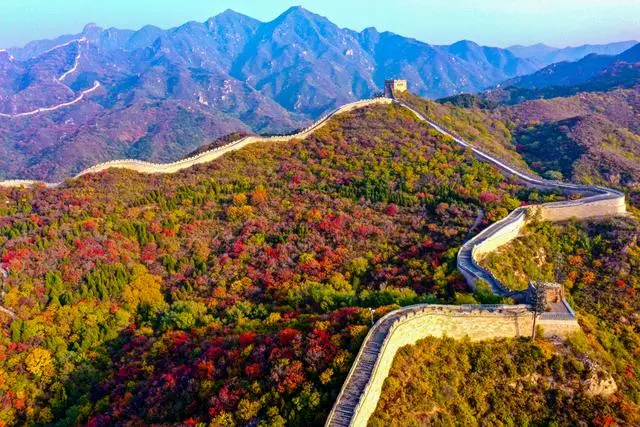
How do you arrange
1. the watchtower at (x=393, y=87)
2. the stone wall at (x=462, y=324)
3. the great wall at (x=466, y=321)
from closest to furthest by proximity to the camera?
the great wall at (x=466, y=321) < the stone wall at (x=462, y=324) < the watchtower at (x=393, y=87)

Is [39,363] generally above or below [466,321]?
below

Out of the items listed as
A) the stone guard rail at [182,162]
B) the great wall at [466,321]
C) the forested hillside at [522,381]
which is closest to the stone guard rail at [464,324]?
the great wall at [466,321]

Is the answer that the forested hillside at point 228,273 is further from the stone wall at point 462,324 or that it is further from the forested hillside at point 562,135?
the forested hillside at point 562,135

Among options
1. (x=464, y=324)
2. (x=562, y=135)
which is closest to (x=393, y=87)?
(x=562, y=135)

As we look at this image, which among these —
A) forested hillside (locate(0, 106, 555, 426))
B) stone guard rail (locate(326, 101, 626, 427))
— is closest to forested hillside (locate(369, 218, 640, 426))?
stone guard rail (locate(326, 101, 626, 427))

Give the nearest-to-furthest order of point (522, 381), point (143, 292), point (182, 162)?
point (522, 381)
point (143, 292)
point (182, 162)

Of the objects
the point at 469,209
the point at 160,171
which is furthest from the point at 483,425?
the point at 160,171

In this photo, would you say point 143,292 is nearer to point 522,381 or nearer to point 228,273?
point 228,273

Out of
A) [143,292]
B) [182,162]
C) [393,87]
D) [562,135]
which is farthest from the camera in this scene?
[393,87]
